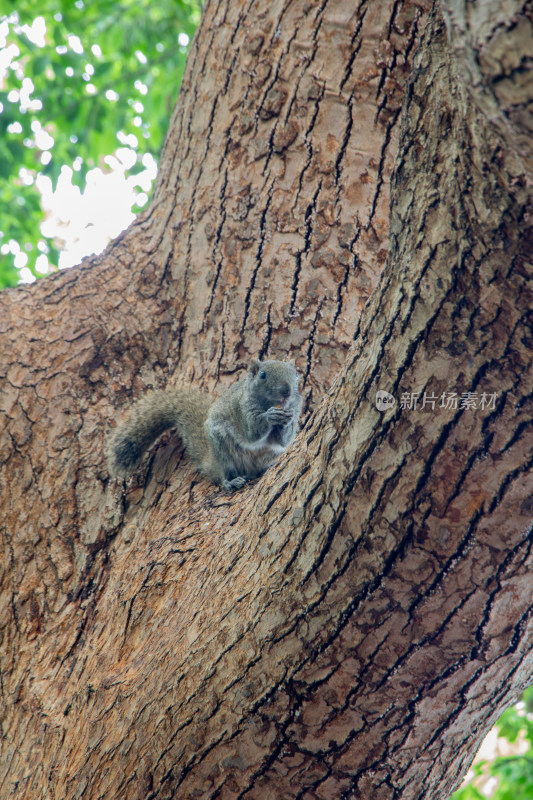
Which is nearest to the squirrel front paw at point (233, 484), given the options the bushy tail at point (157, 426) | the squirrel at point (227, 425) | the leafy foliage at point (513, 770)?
the squirrel at point (227, 425)

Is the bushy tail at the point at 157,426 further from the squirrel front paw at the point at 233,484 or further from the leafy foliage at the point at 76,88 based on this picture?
the leafy foliage at the point at 76,88

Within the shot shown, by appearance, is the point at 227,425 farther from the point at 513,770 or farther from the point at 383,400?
the point at 513,770

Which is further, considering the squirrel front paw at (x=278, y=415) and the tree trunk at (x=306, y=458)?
the squirrel front paw at (x=278, y=415)

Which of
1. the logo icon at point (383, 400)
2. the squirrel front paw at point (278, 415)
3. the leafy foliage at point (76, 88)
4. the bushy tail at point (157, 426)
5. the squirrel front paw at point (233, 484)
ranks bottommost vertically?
the squirrel front paw at point (233, 484)

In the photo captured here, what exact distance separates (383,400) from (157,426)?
1.55 m

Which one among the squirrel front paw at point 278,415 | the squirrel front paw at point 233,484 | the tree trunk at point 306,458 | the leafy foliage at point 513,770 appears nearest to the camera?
the tree trunk at point 306,458

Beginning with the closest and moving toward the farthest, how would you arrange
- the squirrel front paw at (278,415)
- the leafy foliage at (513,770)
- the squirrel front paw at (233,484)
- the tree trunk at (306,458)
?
the tree trunk at (306,458) < the squirrel front paw at (233,484) < the squirrel front paw at (278,415) < the leafy foliage at (513,770)

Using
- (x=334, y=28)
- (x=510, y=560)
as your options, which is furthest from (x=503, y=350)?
(x=334, y=28)

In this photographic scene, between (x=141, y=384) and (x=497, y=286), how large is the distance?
6.14 ft

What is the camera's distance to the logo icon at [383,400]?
4.78 ft

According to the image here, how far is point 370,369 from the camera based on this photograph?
1.52 metres

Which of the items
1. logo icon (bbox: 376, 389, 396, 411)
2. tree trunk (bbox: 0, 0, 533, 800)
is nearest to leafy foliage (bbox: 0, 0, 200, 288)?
tree trunk (bbox: 0, 0, 533, 800)

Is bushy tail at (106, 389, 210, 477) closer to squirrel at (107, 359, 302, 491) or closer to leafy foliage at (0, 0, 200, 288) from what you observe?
squirrel at (107, 359, 302, 491)

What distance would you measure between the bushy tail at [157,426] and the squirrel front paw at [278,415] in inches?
11.8
